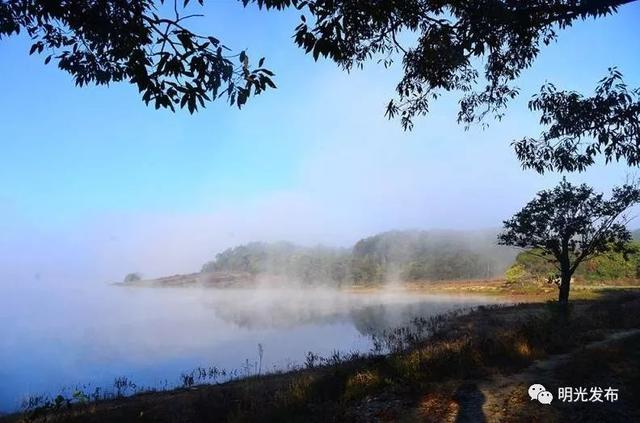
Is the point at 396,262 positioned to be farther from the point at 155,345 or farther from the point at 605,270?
the point at 155,345

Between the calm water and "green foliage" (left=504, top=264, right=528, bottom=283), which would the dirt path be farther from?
"green foliage" (left=504, top=264, right=528, bottom=283)

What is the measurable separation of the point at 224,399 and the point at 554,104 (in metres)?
10.6

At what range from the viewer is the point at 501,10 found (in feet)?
21.8

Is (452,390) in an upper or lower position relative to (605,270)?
lower

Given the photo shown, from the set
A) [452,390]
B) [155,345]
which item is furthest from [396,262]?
[452,390]

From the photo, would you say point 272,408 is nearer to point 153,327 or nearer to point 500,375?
point 500,375

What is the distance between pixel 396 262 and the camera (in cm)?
14100

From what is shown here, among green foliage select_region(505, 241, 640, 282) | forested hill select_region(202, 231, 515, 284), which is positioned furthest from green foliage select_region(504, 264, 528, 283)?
forested hill select_region(202, 231, 515, 284)

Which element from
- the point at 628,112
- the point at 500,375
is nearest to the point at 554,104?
the point at 628,112

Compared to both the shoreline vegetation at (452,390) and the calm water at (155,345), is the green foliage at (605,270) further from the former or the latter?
the shoreline vegetation at (452,390)

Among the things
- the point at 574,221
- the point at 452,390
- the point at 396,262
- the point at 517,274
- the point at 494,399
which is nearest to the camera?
the point at 494,399

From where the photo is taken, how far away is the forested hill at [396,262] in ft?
406

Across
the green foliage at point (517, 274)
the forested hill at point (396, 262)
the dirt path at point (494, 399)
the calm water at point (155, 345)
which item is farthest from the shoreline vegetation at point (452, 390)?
the forested hill at point (396, 262)

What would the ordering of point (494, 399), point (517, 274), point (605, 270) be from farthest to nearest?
point (517, 274), point (605, 270), point (494, 399)
